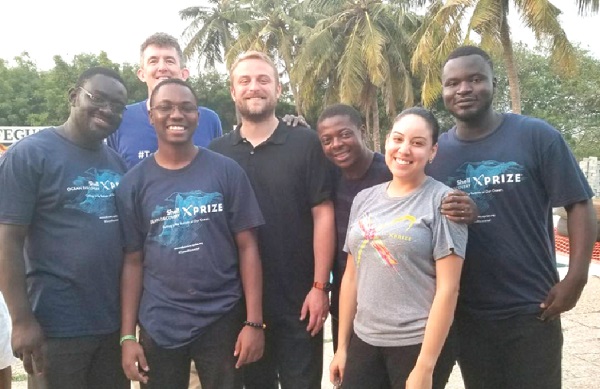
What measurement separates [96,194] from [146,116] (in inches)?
56.2

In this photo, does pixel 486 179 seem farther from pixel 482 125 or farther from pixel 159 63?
pixel 159 63

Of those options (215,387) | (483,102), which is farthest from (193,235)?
(483,102)

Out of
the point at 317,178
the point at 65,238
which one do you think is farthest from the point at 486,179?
the point at 65,238

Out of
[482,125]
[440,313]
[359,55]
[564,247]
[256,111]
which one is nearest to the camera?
[440,313]

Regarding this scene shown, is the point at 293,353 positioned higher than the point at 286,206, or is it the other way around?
the point at 286,206

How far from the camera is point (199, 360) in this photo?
315 cm

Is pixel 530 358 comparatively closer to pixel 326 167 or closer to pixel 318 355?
pixel 318 355

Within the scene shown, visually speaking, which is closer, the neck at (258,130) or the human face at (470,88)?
the human face at (470,88)

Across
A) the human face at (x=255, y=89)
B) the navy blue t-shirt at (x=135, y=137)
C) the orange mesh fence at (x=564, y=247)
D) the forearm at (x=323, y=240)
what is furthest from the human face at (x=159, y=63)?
the orange mesh fence at (x=564, y=247)

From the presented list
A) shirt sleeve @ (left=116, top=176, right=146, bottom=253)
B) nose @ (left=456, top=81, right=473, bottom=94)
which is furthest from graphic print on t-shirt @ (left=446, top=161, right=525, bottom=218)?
shirt sleeve @ (left=116, top=176, right=146, bottom=253)

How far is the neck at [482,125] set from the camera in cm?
316

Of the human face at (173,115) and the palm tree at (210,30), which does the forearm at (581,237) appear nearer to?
the human face at (173,115)

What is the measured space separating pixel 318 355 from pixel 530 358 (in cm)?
121

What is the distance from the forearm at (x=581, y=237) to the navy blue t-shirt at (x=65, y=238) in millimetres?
2362
